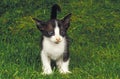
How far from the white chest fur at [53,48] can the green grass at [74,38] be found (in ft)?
1.42

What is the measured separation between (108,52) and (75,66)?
104 cm

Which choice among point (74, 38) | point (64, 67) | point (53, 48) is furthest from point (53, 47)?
point (74, 38)

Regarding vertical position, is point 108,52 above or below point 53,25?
below

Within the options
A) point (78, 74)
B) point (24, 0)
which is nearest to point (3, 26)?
point (24, 0)

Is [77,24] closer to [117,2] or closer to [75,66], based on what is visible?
[117,2]

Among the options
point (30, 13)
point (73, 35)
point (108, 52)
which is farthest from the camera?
point (30, 13)

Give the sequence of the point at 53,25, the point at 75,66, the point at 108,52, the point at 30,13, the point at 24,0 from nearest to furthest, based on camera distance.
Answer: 1. the point at 53,25
2. the point at 75,66
3. the point at 108,52
4. the point at 30,13
5. the point at 24,0

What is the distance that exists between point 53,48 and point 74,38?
115 inches

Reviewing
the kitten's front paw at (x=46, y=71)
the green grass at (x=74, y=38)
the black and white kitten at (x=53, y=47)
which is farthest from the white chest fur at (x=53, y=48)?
the green grass at (x=74, y=38)

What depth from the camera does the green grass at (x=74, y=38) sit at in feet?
30.2

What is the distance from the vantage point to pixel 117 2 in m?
14.8

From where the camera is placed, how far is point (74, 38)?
1226 cm

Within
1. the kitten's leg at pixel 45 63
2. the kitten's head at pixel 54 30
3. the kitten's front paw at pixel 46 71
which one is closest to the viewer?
the kitten's head at pixel 54 30

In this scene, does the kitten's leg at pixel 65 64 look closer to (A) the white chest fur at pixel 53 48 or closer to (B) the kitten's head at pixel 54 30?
(A) the white chest fur at pixel 53 48
